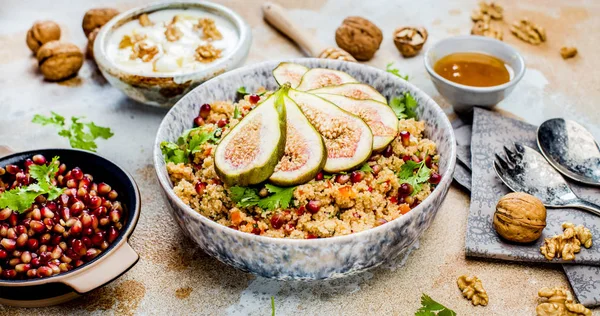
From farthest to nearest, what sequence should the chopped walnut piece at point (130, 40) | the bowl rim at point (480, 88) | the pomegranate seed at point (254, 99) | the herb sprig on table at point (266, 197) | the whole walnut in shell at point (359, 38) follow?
the whole walnut in shell at point (359, 38) < the chopped walnut piece at point (130, 40) < the bowl rim at point (480, 88) < the pomegranate seed at point (254, 99) < the herb sprig on table at point (266, 197)

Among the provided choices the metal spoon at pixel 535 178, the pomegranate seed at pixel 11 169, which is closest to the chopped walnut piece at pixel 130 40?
the pomegranate seed at pixel 11 169

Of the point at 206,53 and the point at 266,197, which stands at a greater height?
the point at 266,197

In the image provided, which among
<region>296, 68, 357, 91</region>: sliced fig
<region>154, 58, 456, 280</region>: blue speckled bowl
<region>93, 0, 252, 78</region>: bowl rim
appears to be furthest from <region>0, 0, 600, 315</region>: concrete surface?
<region>296, 68, 357, 91</region>: sliced fig

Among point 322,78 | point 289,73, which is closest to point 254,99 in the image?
point 289,73

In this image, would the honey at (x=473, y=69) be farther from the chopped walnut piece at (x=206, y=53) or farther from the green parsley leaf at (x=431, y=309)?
the green parsley leaf at (x=431, y=309)

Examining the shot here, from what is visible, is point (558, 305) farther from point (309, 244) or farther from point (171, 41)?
point (171, 41)
